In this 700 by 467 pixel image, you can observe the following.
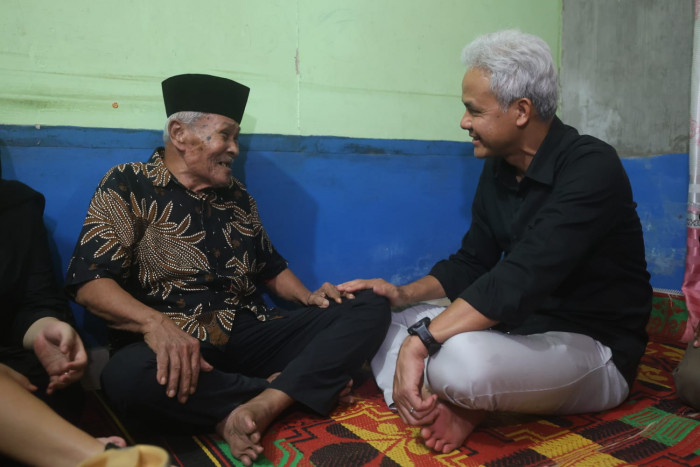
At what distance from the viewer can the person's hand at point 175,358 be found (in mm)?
1456

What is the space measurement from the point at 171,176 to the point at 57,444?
950mm

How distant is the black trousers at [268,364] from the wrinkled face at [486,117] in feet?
2.21

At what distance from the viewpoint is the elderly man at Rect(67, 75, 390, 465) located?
4.89 ft

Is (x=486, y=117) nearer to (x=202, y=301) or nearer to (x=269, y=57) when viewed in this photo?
(x=269, y=57)

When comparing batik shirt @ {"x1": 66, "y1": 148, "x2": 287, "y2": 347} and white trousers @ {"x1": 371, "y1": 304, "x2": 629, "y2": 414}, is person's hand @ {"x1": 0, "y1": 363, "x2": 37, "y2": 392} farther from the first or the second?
white trousers @ {"x1": 371, "y1": 304, "x2": 629, "y2": 414}

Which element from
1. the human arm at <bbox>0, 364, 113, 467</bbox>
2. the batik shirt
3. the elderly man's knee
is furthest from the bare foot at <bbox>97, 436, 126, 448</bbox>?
the batik shirt

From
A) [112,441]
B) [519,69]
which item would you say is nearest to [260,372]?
[112,441]

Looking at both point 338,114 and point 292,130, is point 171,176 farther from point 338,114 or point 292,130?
point 338,114

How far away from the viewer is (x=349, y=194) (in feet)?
8.07

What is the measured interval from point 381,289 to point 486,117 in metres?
0.71

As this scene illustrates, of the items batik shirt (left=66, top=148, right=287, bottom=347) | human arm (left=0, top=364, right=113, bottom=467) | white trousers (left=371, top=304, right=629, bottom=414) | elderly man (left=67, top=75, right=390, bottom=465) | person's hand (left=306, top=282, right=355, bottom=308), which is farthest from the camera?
person's hand (left=306, top=282, right=355, bottom=308)

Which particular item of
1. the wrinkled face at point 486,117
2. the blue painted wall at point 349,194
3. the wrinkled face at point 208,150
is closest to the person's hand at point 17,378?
the blue painted wall at point 349,194

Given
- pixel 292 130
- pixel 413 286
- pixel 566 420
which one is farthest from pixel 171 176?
pixel 566 420

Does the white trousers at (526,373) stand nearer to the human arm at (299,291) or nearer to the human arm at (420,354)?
the human arm at (420,354)
